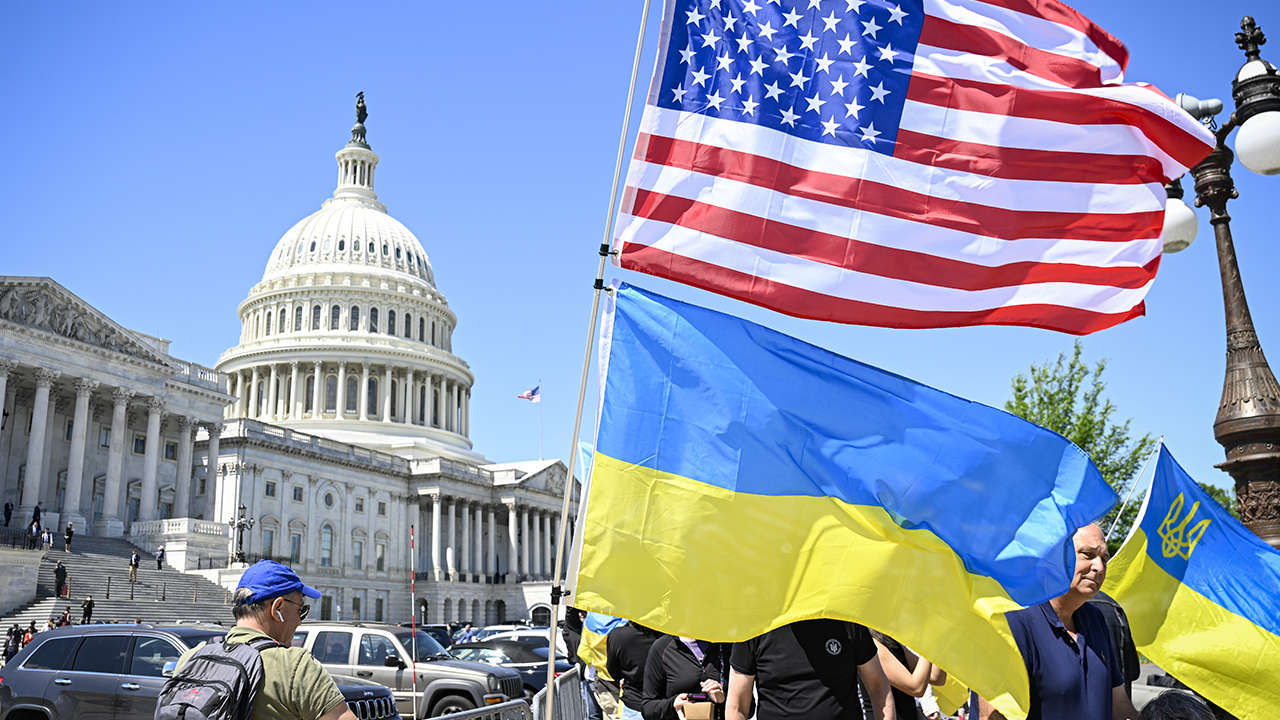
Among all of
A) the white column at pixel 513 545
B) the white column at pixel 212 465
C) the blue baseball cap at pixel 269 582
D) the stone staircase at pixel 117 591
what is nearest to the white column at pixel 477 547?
the white column at pixel 513 545

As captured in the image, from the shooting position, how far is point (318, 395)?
3593 inches

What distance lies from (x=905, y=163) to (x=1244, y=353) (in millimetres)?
4838

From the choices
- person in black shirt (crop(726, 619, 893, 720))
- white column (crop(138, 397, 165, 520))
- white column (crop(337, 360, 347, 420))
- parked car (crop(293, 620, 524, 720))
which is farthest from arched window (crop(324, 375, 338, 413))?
person in black shirt (crop(726, 619, 893, 720))

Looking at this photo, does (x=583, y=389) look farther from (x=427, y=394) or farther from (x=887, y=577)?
(x=427, y=394)

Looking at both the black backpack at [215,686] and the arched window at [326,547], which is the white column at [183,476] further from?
the black backpack at [215,686]

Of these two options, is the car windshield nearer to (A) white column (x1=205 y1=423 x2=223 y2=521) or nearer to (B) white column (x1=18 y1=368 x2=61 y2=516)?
(B) white column (x1=18 y1=368 x2=61 y2=516)

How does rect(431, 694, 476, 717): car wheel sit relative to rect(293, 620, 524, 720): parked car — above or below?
below

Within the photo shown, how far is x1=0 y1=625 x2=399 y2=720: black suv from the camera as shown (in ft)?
40.9

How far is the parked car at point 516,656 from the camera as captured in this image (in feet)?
73.3

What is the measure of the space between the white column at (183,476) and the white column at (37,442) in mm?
8612

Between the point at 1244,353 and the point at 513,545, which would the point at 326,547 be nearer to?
the point at 513,545

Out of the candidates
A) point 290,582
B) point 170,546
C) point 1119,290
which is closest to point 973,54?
point 1119,290

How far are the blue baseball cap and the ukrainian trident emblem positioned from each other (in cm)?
543

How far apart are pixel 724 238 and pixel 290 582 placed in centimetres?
316
